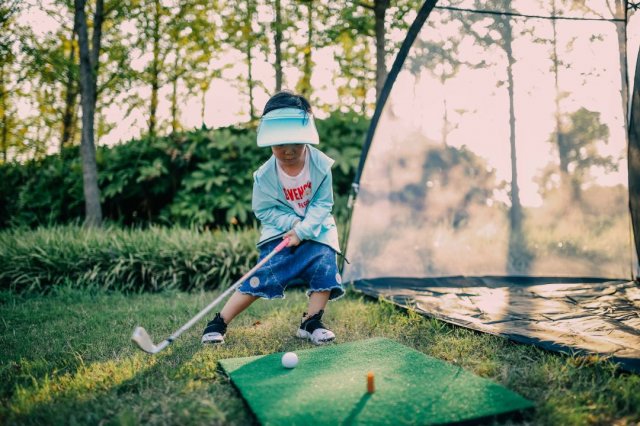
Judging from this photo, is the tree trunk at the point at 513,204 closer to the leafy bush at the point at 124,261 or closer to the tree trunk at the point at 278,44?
the leafy bush at the point at 124,261

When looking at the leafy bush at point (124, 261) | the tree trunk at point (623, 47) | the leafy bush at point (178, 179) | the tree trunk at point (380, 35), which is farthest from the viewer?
the leafy bush at point (178, 179)

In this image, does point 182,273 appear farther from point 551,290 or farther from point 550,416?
point 550,416

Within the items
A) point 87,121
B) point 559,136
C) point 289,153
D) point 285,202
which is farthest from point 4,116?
point 559,136

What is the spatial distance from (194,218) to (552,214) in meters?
3.26

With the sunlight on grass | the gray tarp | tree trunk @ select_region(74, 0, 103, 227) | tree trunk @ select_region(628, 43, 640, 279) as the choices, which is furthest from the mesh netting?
tree trunk @ select_region(74, 0, 103, 227)

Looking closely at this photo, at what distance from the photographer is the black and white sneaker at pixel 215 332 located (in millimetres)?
2646

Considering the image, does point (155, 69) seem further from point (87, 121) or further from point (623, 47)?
point (623, 47)

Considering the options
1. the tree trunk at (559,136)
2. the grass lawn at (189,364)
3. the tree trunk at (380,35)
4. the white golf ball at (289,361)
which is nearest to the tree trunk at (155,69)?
the tree trunk at (380,35)

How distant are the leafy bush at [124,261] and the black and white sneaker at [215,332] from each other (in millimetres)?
1612

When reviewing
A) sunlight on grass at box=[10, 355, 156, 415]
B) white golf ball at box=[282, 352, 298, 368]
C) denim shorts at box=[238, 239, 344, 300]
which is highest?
denim shorts at box=[238, 239, 344, 300]

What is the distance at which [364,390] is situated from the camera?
6.29ft

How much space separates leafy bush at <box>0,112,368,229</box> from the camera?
225 inches

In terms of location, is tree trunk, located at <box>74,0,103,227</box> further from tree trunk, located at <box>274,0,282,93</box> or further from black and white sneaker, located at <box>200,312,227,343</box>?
black and white sneaker, located at <box>200,312,227,343</box>

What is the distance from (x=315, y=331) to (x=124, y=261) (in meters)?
2.20
